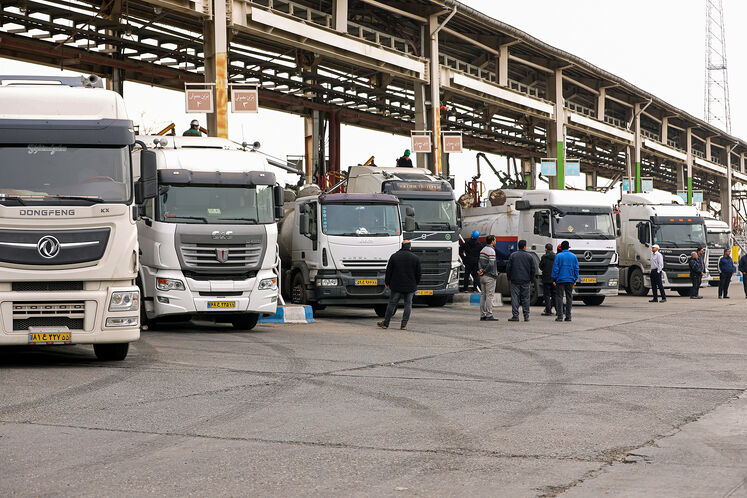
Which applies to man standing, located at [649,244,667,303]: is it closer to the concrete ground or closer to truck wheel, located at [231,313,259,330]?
the concrete ground

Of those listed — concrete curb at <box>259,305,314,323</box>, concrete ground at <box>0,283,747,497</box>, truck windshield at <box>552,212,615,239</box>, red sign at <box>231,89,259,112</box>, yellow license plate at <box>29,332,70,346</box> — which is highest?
red sign at <box>231,89,259,112</box>

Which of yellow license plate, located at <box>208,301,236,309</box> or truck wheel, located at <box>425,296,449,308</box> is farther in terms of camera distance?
truck wheel, located at <box>425,296,449,308</box>

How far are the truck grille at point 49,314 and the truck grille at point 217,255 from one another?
5.17 meters

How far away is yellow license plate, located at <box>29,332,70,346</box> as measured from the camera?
1166 centimetres

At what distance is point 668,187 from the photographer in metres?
82.6

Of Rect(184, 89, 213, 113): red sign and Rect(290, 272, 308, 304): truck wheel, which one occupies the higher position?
Rect(184, 89, 213, 113): red sign

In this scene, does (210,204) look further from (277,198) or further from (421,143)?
(421,143)

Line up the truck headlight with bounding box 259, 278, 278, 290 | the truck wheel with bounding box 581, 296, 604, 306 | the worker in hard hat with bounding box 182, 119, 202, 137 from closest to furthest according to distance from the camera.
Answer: the truck headlight with bounding box 259, 278, 278, 290, the worker in hard hat with bounding box 182, 119, 202, 137, the truck wheel with bounding box 581, 296, 604, 306

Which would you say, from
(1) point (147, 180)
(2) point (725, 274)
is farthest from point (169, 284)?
(2) point (725, 274)

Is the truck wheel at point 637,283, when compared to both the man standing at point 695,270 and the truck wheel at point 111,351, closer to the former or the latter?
the man standing at point 695,270

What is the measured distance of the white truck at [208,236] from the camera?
668 inches

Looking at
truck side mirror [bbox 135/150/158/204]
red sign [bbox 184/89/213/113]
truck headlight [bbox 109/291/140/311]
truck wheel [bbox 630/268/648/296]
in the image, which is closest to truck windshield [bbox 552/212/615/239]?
truck wheel [bbox 630/268/648/296]

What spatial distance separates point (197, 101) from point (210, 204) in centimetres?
715

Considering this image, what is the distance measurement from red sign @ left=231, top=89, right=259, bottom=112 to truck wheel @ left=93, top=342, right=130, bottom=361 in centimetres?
1216
